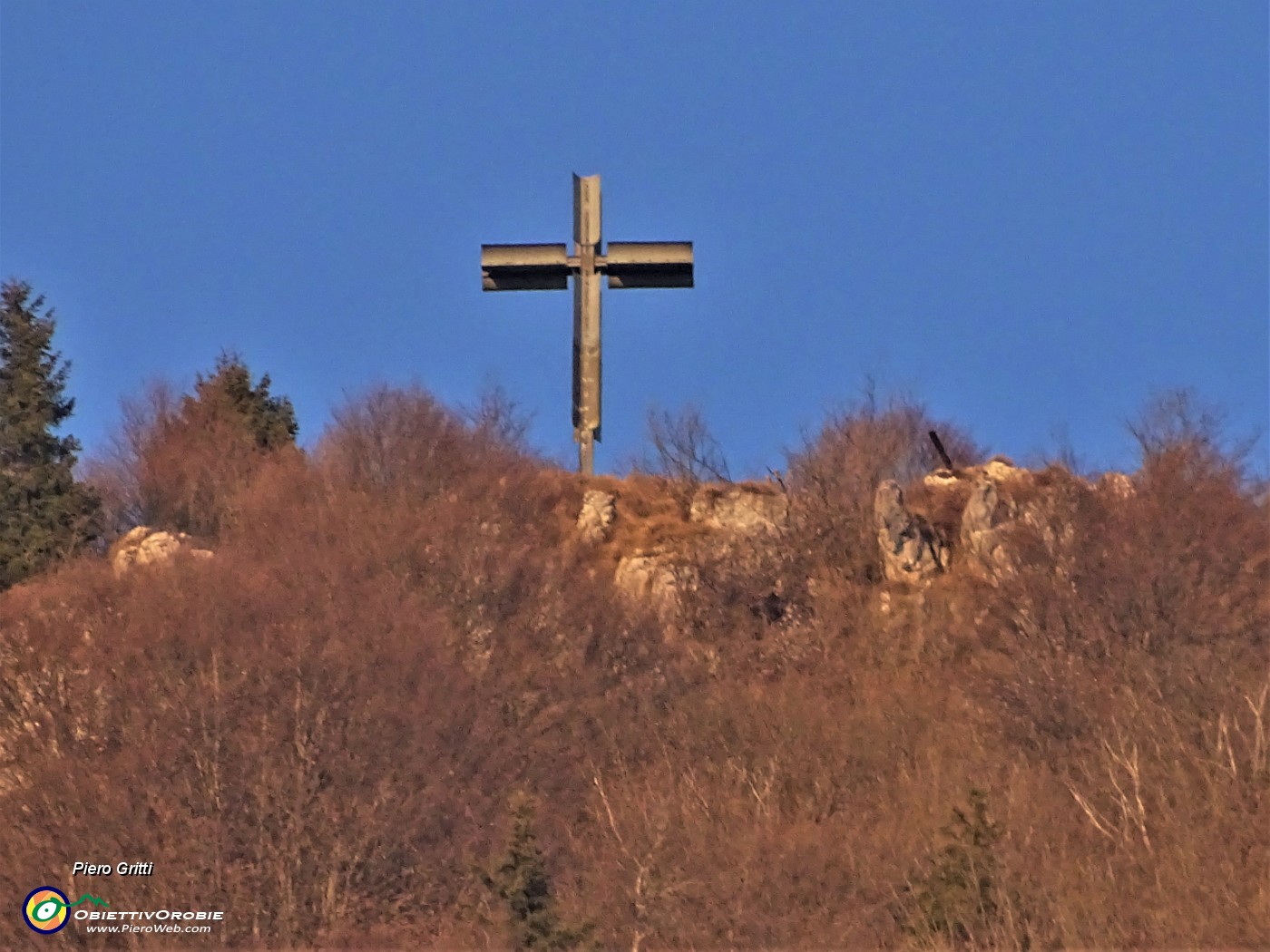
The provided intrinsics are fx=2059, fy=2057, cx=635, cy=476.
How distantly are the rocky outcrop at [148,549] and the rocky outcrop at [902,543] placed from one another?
10658 millimetres

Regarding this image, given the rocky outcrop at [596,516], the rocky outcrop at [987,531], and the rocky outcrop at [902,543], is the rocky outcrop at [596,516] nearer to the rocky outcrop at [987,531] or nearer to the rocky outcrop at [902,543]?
the rocky outcrop at [902,543]

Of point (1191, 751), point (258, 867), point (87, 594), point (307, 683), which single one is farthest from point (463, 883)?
point (1191, 751)

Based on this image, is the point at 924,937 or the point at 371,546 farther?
the point at 371,546

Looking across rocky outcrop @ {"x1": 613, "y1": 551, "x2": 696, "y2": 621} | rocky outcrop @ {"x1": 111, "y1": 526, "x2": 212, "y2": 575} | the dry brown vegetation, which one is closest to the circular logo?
the dry brown vegetation

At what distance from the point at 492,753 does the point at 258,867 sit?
15.4 ft

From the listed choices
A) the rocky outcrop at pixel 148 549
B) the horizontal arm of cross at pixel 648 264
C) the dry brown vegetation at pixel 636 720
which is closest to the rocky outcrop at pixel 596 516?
the dry brown vegetation at pixel 636 720

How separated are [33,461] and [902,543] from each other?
14.5 m

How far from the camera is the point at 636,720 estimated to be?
30375 millimetres

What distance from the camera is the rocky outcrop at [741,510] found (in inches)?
1353

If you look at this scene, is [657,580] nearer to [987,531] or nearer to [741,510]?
[741,510]

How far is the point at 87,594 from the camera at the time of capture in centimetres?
2764

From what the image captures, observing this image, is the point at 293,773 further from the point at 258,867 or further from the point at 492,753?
the point at 492,753

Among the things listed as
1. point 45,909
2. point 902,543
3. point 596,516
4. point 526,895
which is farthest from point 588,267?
point 526,895

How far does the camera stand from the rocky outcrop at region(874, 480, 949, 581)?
108 feet
